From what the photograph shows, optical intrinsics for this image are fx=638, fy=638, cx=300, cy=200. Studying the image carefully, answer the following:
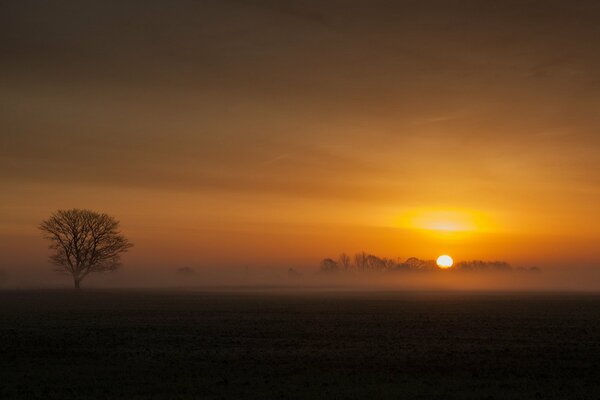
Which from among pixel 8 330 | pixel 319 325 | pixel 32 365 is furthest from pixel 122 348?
pixel 319 325

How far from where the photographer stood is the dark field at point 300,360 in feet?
71.2

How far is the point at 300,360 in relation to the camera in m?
28.1

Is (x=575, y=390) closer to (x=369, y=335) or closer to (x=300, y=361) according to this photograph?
(x=300, y=361)

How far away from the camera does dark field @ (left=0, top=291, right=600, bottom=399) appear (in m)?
21.7

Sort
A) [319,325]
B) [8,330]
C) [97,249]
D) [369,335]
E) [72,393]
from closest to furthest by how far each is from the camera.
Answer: [72,393] → [369,335] → [8,330] → [319,325] → [97,249]

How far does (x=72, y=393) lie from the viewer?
2117cm

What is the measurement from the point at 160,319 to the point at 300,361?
25.6 metres

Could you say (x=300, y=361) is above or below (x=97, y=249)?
below

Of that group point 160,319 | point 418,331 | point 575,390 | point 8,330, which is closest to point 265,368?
point 575,390

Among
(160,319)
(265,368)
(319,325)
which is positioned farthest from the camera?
(160,319)

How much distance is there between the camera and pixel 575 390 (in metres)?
21.5

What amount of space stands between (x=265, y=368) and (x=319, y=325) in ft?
62.8

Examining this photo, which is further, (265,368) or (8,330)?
(8,330)

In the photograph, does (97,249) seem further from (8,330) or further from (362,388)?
(362,388)
